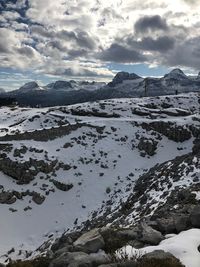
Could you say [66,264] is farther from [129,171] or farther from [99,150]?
[99,150]

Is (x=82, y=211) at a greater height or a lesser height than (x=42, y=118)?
lesser

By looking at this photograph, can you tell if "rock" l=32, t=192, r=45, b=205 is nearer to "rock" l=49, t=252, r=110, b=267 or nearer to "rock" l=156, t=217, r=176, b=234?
"rock" l=156, t=217, r=176, b=234

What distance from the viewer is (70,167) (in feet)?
155

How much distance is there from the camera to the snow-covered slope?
1467 inches

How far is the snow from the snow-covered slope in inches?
582

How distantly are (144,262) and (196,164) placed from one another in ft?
96.3

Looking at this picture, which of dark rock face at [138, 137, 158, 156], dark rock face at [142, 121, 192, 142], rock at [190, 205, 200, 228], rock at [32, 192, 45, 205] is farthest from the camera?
dark rock face at [142, 121, 192, 142]

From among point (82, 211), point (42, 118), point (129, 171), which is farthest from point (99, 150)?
point (42, 118)

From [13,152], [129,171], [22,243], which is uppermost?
[13,152]

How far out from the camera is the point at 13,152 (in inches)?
1784

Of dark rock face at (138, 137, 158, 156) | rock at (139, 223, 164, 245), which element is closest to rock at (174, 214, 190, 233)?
rock at (139, 223, 164, 245)

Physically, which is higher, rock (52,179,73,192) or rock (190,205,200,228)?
rock (190,205,200,228)

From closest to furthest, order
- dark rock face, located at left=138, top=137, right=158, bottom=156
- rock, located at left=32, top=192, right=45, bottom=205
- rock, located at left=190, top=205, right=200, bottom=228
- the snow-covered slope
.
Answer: rock, located at left=190, top=205, right=200, bottom=228
the snow-covered slope
rock, located at left=32, top=192, right=45, bottom=205
dark rock face, located at left=138, top=137, right=158, bottom=156

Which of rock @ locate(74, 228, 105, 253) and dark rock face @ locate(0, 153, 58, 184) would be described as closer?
rock @ locate(74, 228, 105, 253)
